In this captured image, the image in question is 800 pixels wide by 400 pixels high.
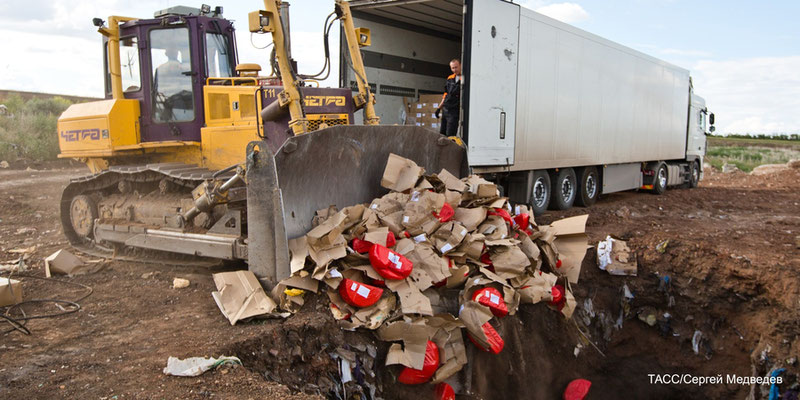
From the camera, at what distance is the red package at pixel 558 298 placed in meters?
5.46

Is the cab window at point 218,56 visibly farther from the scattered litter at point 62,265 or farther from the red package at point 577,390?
the red package at point 577,390

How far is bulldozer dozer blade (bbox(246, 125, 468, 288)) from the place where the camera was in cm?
487

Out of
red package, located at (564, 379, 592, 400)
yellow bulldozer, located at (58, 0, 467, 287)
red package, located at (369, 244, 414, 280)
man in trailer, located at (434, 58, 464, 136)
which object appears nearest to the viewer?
red package, located at (369, 244, 414, 280)

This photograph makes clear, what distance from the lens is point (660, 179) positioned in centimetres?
1540

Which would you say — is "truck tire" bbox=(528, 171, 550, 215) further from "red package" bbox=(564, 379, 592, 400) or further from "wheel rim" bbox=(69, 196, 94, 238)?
"wheel rim" bbox=(69, 196, 94, 238)

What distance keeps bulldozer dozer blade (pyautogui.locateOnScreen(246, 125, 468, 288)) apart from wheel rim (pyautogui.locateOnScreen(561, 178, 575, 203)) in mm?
4629

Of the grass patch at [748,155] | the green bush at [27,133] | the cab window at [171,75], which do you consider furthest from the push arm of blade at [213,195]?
the grass patch at [748,155]

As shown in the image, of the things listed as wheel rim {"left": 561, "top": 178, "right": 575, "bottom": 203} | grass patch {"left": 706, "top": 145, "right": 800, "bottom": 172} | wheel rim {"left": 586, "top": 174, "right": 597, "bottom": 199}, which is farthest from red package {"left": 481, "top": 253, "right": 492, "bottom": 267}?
grass patch {"left": 706, "top": 145, "right": 800, "bottom": 172}

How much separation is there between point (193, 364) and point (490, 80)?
5.99m

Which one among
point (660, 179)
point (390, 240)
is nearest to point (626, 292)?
point (390, 240)

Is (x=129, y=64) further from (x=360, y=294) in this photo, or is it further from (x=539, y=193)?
(x=539, y=193)

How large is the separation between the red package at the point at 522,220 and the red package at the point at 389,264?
76.1 inches

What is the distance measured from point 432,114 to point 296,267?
576 cm

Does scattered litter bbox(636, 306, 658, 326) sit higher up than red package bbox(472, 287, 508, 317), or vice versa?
red package bbox(472, 287, 508, 317)
